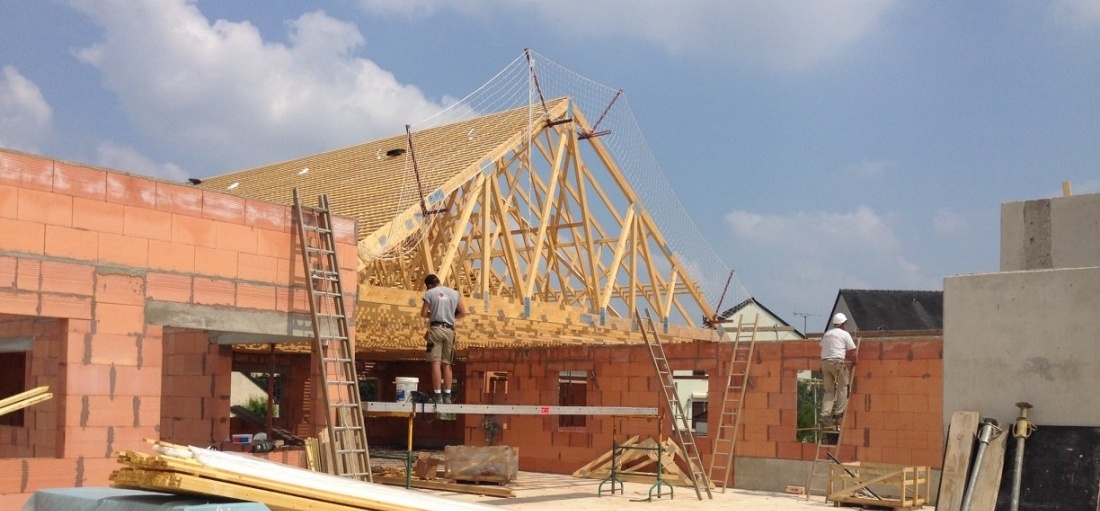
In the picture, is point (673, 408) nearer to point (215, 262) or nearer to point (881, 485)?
point (881, 485)

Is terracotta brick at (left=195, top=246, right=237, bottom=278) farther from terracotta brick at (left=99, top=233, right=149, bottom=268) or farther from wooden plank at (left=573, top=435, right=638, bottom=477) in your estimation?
wooden plank at (left=573, top=435, right=638, bottom=477)

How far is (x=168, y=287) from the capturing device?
995cm

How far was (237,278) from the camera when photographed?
10.5 m

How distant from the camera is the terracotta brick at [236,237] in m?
10.4

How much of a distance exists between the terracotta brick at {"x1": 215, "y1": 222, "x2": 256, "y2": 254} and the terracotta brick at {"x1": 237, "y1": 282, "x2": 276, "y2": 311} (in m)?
0.35

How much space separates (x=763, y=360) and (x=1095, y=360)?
10.2 m

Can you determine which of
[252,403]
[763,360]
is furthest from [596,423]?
[252,403]

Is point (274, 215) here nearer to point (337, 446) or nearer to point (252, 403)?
point (337, 446)

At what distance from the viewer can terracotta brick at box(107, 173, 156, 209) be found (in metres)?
9.65

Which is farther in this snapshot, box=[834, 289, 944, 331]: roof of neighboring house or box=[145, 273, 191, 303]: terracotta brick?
box=[834, 289, 944, 331]: roof of neighboring house

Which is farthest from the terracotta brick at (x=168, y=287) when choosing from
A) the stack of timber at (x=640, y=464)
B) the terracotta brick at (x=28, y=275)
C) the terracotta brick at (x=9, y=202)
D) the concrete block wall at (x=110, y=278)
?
the stack of timber at (x=640, y=464)

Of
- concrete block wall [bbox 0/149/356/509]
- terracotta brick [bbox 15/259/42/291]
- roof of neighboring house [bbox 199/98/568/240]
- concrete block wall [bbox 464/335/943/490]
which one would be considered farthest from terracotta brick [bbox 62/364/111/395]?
concrete block wall [bbox 464/335/943/490]

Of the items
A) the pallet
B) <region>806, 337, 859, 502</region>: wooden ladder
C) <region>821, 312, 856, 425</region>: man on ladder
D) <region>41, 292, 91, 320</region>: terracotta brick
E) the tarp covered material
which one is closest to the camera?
the tarp covered material

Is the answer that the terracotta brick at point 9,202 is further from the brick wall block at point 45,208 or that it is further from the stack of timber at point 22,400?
the stack of timber at point 22,400
